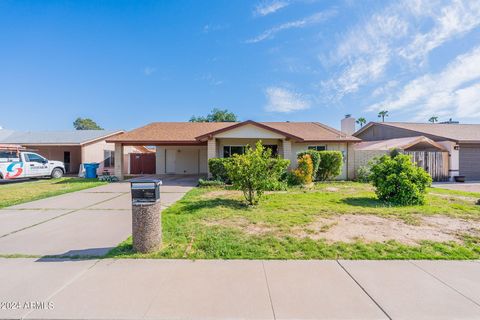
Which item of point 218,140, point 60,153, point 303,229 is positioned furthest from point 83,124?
point 303,229

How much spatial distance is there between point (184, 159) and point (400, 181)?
15808 millimetres

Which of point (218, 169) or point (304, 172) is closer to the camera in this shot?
point (304, 172)

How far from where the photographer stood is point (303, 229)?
17.5 feet

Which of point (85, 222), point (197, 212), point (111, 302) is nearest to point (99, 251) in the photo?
point (111, 302)

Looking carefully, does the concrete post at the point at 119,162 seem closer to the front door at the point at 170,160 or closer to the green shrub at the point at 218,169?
the front door at the point at 170,160

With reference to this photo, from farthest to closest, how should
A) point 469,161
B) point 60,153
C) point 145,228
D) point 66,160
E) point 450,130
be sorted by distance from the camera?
1. point 66,160
2. point 60,153
3. point 450,130
4. point 469,161
5. point 145,228

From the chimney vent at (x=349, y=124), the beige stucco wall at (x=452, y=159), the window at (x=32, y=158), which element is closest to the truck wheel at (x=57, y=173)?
the window at (x=32, y=158)

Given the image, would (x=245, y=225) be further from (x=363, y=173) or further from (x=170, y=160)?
(x=170, y=160)

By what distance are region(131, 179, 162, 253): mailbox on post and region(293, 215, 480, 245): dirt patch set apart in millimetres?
3065

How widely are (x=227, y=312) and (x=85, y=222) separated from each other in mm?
5389

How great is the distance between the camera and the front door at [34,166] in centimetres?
1483

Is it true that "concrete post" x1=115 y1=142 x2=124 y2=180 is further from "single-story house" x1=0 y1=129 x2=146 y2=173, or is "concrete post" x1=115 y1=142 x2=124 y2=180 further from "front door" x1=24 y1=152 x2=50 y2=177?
"front door" x1=24 y1=152 x2=50 y2=177

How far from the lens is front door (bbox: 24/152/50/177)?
48.7 ft

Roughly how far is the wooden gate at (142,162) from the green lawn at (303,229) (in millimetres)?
12929
